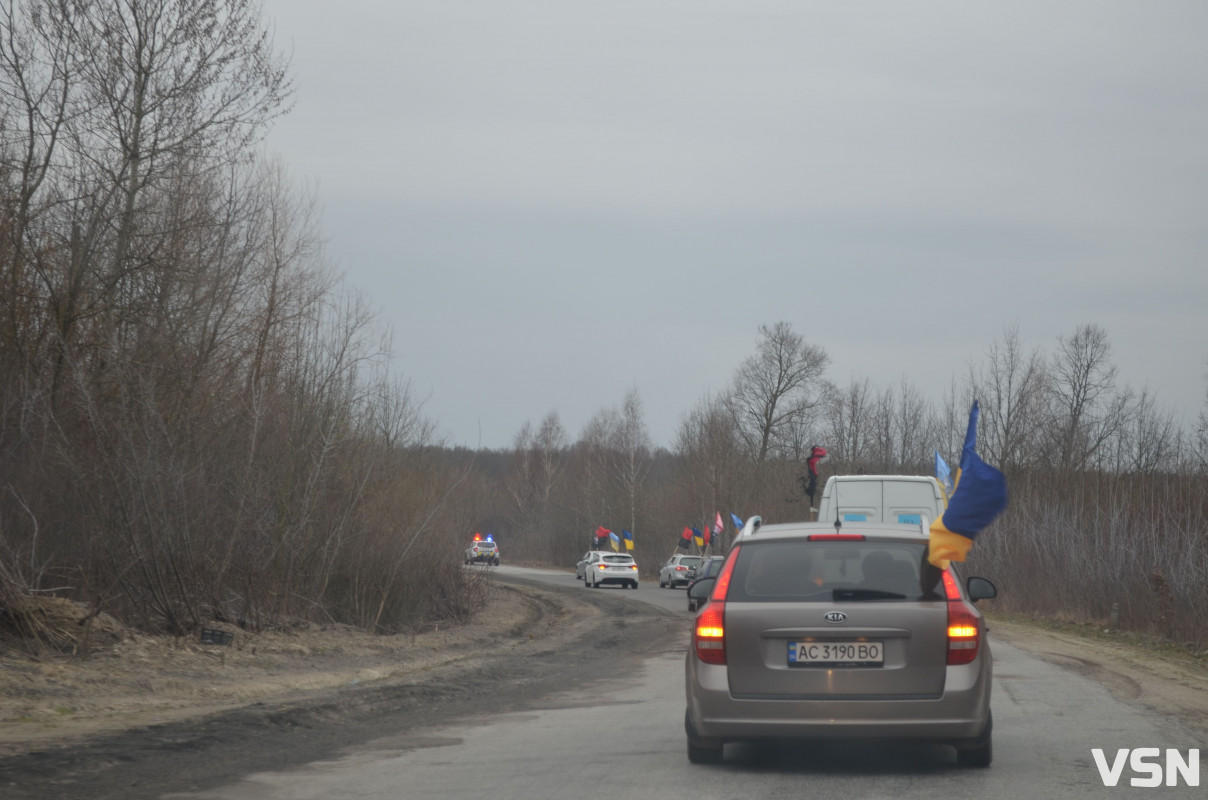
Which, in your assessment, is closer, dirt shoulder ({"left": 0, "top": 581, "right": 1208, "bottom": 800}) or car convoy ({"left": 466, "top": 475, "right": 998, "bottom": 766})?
car convoy ({"left": 466, "top": 475, "right": 998, "bottom": 766})

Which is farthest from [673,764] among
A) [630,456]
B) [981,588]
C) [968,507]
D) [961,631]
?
[630,456]

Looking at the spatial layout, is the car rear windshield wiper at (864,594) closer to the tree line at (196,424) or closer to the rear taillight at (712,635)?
the rear taillight at (712,635)

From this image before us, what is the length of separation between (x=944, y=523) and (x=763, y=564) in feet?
3.85

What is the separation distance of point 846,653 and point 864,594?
0.40 m

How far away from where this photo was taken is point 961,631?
7129 mm

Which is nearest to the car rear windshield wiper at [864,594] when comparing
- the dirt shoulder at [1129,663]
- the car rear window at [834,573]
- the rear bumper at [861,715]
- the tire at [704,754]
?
the car rear window at [834,573]

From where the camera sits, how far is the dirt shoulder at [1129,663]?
11.5 metres

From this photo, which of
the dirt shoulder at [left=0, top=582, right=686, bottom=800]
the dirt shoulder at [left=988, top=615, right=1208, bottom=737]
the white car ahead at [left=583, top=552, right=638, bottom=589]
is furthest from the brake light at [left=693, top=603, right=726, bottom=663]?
the white car ahead at [left=583, top=552, right=638, bottom=589]

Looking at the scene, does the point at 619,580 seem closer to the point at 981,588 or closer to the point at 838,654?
the point at 981,588

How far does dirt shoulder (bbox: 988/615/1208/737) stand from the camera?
11500 millimetres

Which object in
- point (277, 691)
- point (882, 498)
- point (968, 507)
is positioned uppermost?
point (882, 498)

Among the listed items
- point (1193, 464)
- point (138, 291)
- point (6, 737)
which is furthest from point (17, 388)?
point (1193, 464)

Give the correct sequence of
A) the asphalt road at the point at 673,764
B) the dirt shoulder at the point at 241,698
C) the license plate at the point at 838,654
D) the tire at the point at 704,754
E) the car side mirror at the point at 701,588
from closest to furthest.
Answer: the asphalt road at the point at 673,764, the license plate at the point at 838,654, the dirt shoulder at the point at 241,698, the tire at the point at 704,754, the car side mirror at the point at 701,588

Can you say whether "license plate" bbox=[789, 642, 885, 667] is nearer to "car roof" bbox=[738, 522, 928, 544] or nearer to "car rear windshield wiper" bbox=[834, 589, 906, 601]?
"car rear windshield wiper" bbox=[834, 589, 906, 601]
